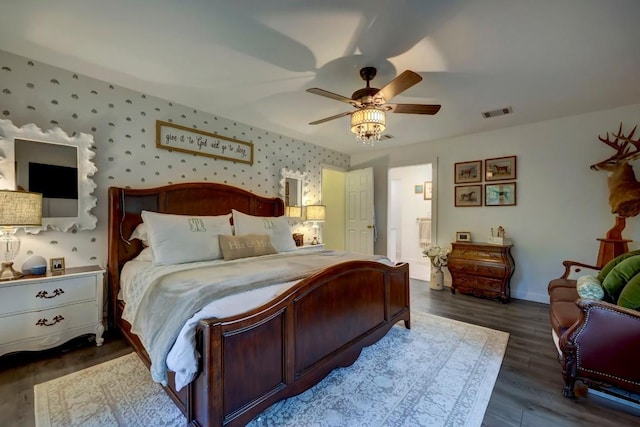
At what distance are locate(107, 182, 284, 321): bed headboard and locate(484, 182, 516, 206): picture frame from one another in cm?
359

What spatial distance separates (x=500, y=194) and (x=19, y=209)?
5.47 m

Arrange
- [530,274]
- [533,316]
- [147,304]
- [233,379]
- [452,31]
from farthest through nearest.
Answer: [530,274] < [533,316] < [452,31] < [147,304] < [233,379]

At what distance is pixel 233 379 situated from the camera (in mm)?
1384

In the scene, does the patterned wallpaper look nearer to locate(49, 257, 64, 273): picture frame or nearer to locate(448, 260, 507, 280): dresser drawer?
locate(49, 257, 64, 273): picture frame

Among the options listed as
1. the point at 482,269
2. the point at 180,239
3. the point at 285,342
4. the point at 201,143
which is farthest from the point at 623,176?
the point at 201,143

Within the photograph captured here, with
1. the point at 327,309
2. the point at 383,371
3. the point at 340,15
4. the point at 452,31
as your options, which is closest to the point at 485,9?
the point at 452,31

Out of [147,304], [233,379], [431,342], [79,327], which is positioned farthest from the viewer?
[431,342]

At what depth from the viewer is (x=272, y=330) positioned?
1.56 m

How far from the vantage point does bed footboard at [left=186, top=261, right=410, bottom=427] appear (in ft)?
4.33

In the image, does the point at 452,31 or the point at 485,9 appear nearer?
the point at 485,9

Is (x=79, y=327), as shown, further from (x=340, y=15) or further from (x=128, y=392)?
(x=340, y=15)

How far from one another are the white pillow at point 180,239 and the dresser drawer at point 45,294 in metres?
0.62

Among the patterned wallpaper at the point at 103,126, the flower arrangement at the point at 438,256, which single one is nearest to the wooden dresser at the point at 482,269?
the flower arrangement at the point at 438,256

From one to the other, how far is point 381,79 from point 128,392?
3267 mm
